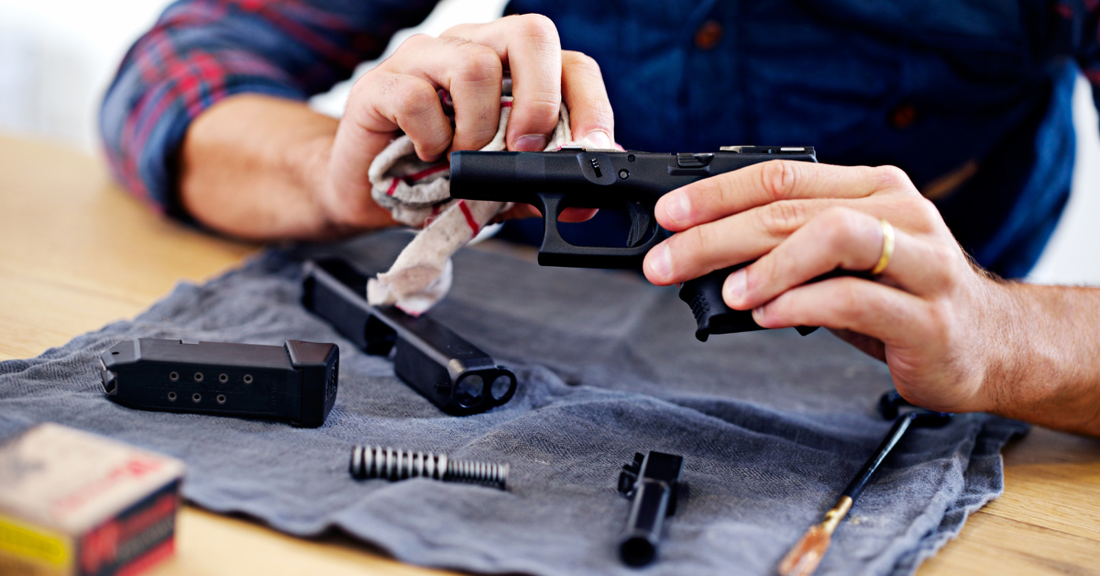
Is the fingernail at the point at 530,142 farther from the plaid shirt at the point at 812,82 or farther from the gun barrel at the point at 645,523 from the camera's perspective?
the plaid shirt at the point at 812,82

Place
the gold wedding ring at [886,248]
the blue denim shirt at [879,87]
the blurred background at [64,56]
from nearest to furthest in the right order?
the gold wedding ring at [886,248], the blue denim shirt at [879,87], the blurred background at [64,56]

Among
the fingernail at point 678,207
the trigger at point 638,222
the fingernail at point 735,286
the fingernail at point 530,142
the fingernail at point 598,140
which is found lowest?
the fingernail at point 735,286

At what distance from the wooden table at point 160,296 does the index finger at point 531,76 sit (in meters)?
0.44

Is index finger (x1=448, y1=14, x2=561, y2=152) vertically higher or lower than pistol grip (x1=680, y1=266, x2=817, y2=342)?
higher

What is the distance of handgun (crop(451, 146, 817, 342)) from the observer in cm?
66

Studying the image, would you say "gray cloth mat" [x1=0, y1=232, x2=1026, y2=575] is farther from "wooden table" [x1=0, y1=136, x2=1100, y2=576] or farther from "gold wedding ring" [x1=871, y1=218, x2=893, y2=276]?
"gold wedding ring" [x1=871, y1=218, x2=893, y2=276]

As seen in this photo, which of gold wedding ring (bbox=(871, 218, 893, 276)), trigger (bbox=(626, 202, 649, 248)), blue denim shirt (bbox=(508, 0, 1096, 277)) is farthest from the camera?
blue denim shirt (bbox=(508, 0, 1096, 277))

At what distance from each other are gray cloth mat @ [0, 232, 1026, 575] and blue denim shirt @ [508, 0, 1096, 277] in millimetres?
421

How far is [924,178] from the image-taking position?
125 cm

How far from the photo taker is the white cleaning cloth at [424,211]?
2.51 feet

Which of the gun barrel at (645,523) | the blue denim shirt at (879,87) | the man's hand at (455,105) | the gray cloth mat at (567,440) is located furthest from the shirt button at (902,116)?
the gun barrel at (645,523)

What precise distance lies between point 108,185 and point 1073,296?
62.1 inches

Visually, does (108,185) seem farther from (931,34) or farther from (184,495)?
(931,34)

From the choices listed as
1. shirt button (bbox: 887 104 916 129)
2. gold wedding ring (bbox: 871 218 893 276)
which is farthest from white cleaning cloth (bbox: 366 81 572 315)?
shirt button (bbox: 887 104 916 129)
